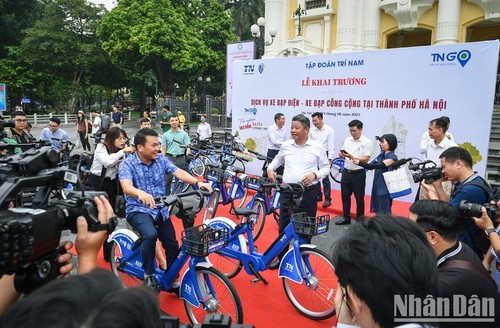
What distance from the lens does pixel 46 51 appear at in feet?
91.8

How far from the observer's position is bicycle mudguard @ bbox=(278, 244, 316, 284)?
3271 millimetres

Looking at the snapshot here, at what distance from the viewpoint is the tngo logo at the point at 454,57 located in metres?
6.12

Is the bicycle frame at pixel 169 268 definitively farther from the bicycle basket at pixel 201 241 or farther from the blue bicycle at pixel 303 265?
the blue bicycle at pixel 303 265

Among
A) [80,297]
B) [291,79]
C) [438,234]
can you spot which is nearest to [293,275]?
[438,234]

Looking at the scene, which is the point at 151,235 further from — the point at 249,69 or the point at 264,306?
the point at 249,69

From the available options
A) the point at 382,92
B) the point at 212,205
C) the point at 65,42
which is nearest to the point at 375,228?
the point at 212,205

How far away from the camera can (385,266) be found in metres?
1.12

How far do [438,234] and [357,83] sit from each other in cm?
593

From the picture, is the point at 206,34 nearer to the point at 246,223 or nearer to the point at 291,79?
the point at 291,79

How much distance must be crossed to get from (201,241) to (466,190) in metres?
2.05

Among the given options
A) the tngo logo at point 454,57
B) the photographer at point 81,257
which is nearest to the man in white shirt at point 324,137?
the tngo logo at point 454,57

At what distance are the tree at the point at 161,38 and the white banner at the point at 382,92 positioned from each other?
1787cm

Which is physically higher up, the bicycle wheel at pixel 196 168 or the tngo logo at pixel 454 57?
the tngo logo at pixel 454 57

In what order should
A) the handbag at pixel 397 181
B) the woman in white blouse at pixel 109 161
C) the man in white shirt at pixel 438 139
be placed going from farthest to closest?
the man in white shirt at pixel 438 139 → the handbag at pixel 397 181 → the woman in white blouse at pixel 109 161
